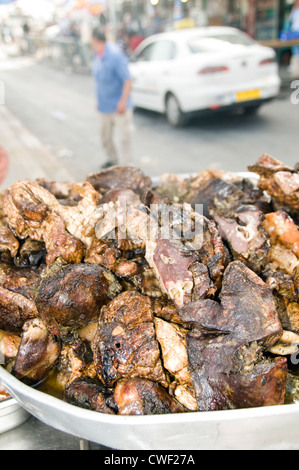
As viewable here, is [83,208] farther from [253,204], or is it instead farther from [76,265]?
[253,204]

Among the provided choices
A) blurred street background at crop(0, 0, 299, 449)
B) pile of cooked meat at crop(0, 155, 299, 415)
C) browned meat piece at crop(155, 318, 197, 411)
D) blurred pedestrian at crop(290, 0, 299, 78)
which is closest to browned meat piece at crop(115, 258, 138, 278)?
pile of cooked meat at crop(0, 155, 299, 415)

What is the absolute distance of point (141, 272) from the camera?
6.63ft

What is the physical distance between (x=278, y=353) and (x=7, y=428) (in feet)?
4.46

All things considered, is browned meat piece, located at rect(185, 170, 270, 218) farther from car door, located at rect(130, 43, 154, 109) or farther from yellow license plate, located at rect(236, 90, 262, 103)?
car door, located at rect(130, 43, 154, 109)

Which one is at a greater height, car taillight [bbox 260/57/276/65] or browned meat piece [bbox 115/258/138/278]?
car taillight [bbox 260/57/276/65]

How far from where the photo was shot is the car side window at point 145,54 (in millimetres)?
9460

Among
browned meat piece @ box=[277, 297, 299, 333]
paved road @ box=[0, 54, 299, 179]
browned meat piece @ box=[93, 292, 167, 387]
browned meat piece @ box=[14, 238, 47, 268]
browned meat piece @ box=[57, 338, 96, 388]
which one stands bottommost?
paved road @ box=[0, 54, 299, 179]

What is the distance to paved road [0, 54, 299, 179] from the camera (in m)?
6.83

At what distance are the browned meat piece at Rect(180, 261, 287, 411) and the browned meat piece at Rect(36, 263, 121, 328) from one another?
42 cm

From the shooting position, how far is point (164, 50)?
8.87 meters

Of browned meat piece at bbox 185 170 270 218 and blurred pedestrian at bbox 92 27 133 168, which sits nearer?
browned meat piece at bbox 185 170 270 218

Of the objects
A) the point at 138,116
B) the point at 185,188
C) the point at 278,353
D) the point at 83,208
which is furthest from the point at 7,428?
the point at 138,116

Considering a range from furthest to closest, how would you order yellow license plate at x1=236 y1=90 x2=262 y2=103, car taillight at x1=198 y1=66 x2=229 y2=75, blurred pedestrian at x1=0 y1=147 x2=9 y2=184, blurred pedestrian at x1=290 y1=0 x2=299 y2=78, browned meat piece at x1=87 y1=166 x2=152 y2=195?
blurred pedestrian at x1=290 y1=0 x2=299 y2=78 < yellow license plate at x1=236 y1=90 x2=262 y2=103 < car taillight at x1=198 y1=66 x2=229 y2=75 < blurred pedestrian at x1=0 y1=147 x2=9 y2=184 < browned meat piece at x1=87 y1=166 x2=152 y2=195

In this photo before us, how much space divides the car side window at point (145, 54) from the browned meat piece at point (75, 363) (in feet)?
29.6
